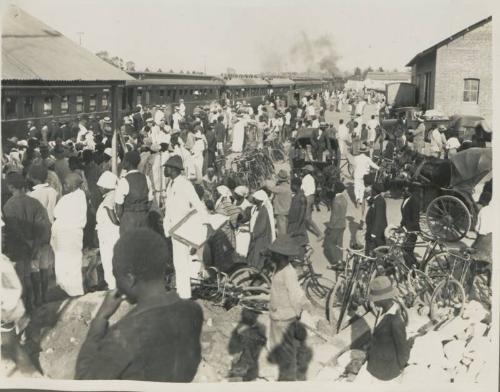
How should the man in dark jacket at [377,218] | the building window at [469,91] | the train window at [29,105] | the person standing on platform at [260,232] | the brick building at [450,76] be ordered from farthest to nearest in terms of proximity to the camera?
the brick building at [450,76], the building window at [469,91], the train window at [29,105], the man in dark jacket at [377,218], the person standing on platform at [260,232]

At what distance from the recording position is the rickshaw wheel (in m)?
7.66

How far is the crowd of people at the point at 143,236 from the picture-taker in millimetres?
3041

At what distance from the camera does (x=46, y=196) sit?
6.46 m

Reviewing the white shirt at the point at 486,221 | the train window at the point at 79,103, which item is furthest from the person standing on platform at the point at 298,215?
the train window at the point at 79,103

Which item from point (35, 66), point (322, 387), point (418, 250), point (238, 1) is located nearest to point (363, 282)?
point (322, 387)

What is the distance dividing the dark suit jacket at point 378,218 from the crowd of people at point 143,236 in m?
0.01

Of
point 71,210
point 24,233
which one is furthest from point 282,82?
point 24,233

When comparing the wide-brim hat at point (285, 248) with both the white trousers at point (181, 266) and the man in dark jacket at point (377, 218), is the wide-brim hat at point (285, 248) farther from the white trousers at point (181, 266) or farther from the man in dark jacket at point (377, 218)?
the man in dark jacket at point (377, 218)

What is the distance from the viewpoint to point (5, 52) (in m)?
5.52

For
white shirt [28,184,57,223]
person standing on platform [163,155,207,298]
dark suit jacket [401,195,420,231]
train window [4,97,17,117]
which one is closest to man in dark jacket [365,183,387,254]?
dark suit jacket [401,195,420,231]

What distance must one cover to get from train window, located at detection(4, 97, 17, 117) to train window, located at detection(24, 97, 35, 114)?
7.8 inches

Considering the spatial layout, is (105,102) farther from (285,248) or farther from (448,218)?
(285,248)

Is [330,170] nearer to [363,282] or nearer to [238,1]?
[363,282]

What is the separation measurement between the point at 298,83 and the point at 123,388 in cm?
2463
